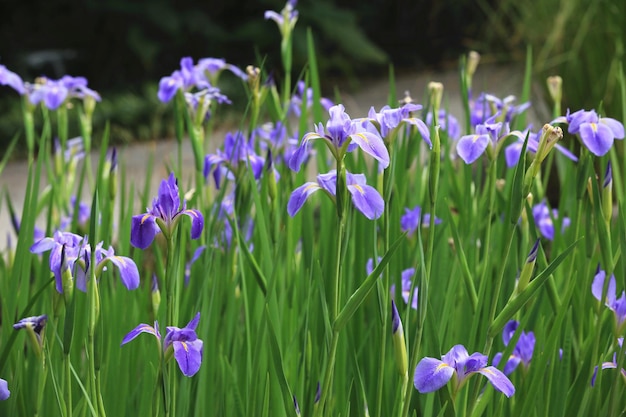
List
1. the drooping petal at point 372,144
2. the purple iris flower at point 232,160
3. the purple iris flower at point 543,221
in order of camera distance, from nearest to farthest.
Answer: the drooping petal at point 372,144 → the purple iris flower at point 232,160 → the purple iris flower at point 543,221

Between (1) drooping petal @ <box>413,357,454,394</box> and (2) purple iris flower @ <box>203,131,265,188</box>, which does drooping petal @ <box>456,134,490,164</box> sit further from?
(2) purple iris flower @ <box>203,131,265,188</box>

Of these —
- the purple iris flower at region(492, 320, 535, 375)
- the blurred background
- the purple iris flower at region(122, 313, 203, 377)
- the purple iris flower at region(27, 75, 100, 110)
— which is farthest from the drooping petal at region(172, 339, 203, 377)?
the blurred background

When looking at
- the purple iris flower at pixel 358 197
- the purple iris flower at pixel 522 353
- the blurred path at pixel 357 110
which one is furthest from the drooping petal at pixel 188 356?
the blurred path at pixel 357 110

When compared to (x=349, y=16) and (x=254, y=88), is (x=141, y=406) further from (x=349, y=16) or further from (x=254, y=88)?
(x=349, y=16)

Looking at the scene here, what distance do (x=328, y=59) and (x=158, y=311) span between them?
6.02 meters

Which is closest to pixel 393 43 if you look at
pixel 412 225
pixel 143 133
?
pixel 143 133

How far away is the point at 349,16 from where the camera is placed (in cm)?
647

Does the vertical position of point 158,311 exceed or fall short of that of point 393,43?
it falls short

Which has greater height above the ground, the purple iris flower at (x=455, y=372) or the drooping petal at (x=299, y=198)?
the drooping petal at (x=299, y=198)

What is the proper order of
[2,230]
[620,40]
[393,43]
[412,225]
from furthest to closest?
[393,43], [2,230], [620,40], [412,225]

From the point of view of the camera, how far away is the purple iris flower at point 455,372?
2.45 feet

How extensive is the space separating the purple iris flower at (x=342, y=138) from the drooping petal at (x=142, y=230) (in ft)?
0.47

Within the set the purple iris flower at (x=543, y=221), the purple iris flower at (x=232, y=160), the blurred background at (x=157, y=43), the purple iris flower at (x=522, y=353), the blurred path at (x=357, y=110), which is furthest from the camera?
the blurred background at (x=157, y=43)

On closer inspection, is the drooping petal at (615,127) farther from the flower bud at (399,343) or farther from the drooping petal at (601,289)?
the flower bud at (399,343)
